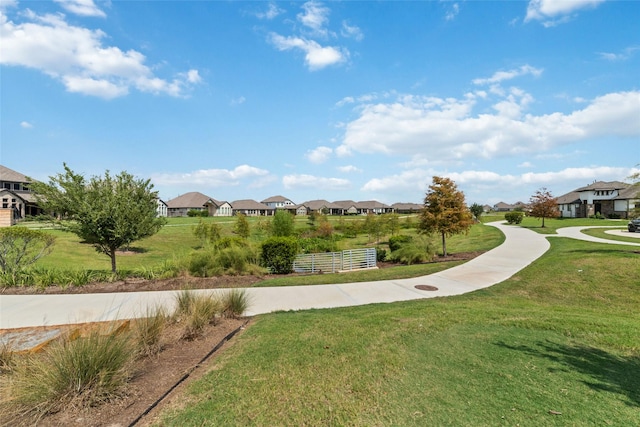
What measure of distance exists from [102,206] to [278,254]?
6553 mm

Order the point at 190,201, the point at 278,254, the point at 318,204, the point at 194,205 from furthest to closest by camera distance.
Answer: the point at 318,204 → the point at 190,201 → the point at 194,205 → the point at 278,254

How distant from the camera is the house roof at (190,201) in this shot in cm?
8300

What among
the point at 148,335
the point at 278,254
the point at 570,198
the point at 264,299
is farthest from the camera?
the point at 570,198

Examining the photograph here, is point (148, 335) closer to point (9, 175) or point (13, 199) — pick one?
point (13, 199)

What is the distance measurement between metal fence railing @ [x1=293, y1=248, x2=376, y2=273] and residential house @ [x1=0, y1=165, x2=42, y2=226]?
3351 centimetres

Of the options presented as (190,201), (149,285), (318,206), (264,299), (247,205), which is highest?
(190,201)

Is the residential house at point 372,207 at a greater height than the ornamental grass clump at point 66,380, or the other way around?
the residential house at point 372,207

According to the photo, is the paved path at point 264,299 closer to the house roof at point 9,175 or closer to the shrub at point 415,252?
the shrub at point 415,252

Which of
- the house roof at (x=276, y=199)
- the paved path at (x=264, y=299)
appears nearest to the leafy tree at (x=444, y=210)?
the paved path at (x=264, y=299)

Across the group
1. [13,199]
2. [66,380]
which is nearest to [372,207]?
[13,199]

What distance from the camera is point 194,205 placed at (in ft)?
271

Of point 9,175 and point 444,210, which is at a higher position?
point 9,175

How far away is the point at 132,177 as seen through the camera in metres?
11.1

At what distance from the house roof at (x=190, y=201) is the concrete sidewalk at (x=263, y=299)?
79.2 metres
